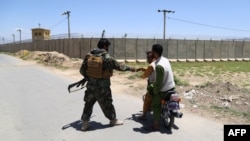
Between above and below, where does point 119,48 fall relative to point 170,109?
above

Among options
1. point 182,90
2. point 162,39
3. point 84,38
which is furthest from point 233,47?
point 182,90

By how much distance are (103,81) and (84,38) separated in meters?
27.7

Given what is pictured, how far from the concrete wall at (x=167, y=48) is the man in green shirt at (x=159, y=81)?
2706 cm

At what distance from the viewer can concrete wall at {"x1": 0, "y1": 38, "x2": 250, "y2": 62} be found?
34.6 meters

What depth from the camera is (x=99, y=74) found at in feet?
19.5

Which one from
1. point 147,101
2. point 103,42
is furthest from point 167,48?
point 103,42

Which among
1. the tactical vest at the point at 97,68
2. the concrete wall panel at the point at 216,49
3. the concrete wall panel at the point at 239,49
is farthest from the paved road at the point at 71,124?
the concrete wall panel at the point at 239,49

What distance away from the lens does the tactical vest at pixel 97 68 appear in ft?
19.3

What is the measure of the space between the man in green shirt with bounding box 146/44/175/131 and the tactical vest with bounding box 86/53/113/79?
940 millimetres

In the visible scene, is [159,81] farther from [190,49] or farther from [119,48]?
[190,49]

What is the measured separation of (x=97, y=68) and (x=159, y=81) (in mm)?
1166

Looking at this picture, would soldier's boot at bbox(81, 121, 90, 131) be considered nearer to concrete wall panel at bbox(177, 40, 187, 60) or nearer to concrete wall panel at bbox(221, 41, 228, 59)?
concrete wall panel at bbox(177, 40, 187, 60)

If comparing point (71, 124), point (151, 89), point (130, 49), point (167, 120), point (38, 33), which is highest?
point (38, 33)

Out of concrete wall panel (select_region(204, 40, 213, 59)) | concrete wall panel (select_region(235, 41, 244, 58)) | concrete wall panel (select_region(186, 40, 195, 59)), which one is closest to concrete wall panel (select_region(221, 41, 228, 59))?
concrete wall panel (select_region(204, 40, 213, 59))
